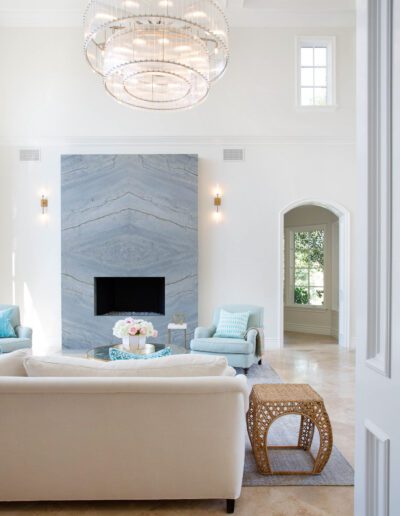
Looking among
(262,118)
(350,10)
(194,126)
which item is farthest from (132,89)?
(350,10)

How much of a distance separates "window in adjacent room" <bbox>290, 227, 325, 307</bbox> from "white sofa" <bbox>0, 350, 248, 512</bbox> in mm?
6928

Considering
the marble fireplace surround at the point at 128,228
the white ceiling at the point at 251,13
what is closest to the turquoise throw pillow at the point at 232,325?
the marble fireplace surround at the point at 128,228

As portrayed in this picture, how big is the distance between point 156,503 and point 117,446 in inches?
19.9

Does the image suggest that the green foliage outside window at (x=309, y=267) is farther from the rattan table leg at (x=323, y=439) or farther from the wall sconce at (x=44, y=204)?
the rattan table leg at (x=323, y=439)

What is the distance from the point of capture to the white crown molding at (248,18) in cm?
688

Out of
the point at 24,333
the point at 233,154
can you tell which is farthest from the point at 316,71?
the point at 24,333

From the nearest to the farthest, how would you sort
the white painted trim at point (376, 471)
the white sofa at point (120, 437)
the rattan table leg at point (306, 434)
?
the white painted trim at point (376, 471)
the white sofa at point (120, 437)
the rattan table leg at point (306, 434)

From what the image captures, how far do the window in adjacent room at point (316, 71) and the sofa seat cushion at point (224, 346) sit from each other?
4.36 metres

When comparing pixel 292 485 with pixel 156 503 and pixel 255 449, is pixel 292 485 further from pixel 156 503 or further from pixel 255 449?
pixel 156 503

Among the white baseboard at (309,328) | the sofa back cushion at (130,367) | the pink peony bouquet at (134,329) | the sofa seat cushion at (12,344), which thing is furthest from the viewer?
the white baseboard at (309,328)

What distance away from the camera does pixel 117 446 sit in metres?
2.28

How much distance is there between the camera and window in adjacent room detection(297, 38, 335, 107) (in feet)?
23.9

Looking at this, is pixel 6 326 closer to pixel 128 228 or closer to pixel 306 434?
pixel 128 228

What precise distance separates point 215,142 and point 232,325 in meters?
3.24
